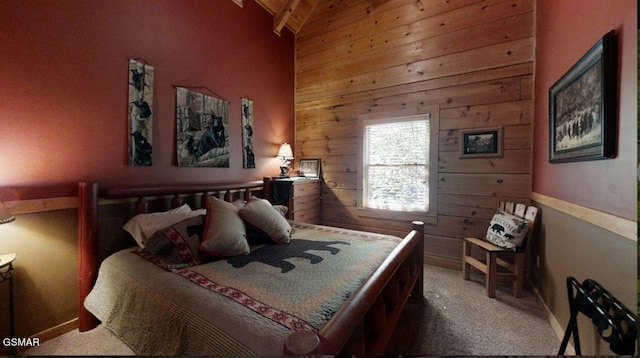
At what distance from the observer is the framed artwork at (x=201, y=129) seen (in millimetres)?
2400

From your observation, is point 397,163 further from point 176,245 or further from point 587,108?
point 176,245

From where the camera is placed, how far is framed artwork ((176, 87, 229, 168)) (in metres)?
2.40

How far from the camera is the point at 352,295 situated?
102 cm

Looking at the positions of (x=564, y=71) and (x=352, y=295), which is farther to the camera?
(x=564, y=71)

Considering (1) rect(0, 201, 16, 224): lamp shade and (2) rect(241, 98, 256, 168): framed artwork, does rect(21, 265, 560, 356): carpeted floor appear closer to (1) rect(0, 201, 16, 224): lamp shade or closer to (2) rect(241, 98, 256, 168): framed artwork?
(1) rect(0, 201, 16, 224): lamp shade

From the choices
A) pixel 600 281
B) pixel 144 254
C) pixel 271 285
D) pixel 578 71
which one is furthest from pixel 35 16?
pixel 600 281

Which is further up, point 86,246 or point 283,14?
point 283,14

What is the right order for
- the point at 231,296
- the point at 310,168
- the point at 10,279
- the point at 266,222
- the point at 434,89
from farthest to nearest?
the point at 310,168 → the point at 434,89 → the point at 266,222 → the point at 10,279 → the point at 231,296

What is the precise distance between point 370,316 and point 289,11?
12.6 ft

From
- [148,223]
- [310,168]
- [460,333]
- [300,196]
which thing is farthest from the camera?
[310,168]

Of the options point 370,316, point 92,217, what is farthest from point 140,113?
point 370,316

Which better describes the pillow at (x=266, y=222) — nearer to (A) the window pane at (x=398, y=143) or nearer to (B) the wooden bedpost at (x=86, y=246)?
(B) the wooden bedpost at (x=86, y=246)

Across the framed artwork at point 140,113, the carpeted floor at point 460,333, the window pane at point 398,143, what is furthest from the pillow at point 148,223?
the window pane at point 398,143

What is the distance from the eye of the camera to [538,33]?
7.42ft
